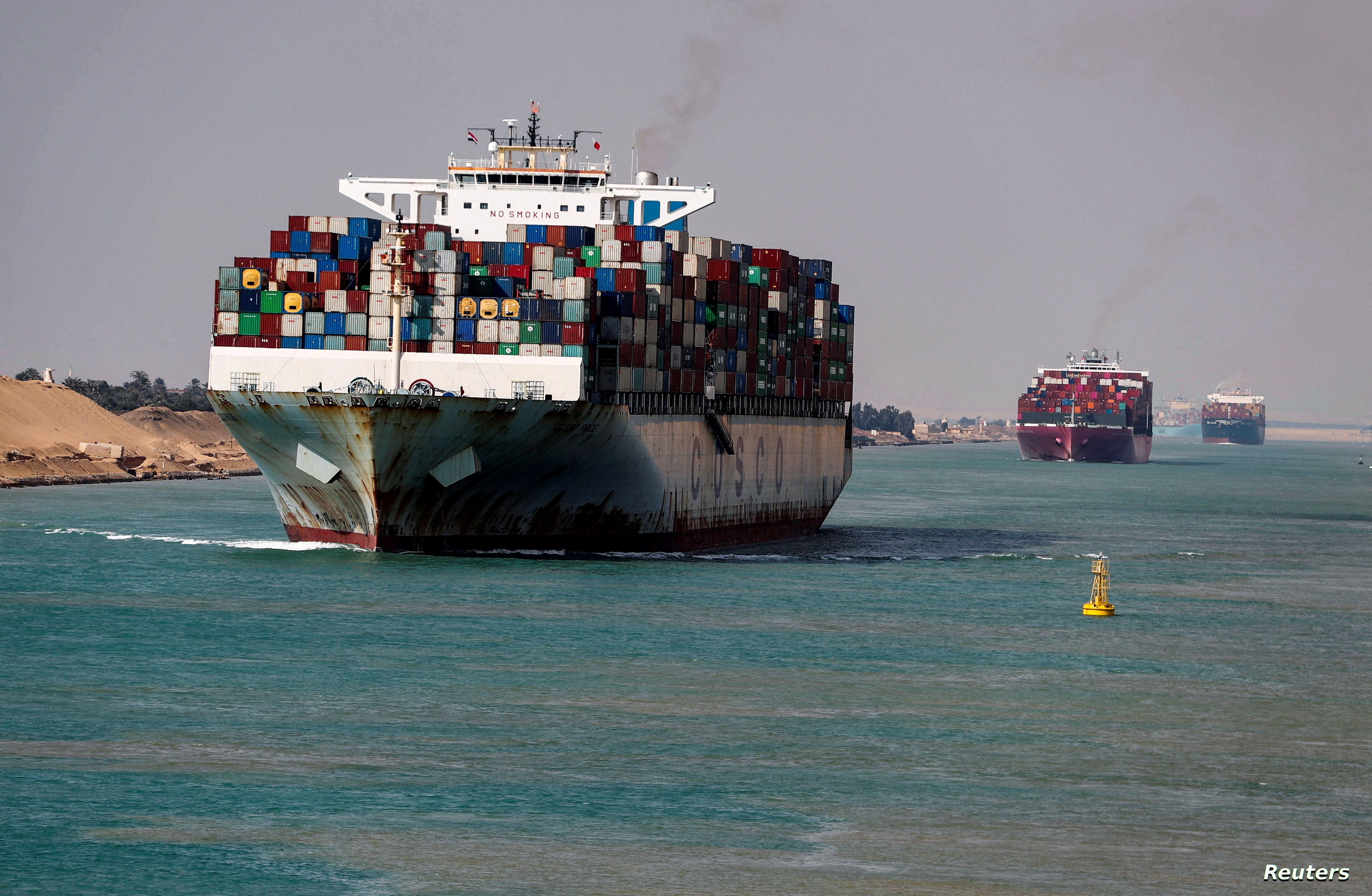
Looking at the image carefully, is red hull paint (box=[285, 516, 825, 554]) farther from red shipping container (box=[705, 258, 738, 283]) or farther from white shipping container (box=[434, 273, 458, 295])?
red shipping container (box=[705, 258, 738, 283])

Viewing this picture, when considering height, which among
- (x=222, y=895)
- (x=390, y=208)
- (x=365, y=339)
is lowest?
(x=222, y=895)

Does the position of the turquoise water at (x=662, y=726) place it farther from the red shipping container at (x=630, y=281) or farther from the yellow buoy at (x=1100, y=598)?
the red shipping container at (x=630, y=281)

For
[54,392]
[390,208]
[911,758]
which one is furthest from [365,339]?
[54,392]

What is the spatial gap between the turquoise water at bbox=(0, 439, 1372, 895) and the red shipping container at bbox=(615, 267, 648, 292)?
349 inches

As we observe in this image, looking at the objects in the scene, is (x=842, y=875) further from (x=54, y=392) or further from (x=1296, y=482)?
(x=1296, y=482)

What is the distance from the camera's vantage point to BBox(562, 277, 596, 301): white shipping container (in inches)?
2078

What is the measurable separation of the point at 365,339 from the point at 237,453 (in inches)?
3739

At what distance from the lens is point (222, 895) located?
800 inches

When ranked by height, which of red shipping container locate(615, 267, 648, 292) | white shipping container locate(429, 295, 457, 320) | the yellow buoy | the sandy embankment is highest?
red shipping container locate(615, 267, 648, 292)

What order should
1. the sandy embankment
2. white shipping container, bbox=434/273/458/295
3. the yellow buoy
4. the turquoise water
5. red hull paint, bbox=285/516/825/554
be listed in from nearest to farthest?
the turquoise water < the yellow buoy < white shipping container, bbox=434/273/458/295 < red hull paint, bbox=285/516/825/554 < the sandy embankment

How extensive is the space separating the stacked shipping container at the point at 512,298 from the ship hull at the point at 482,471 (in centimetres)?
221

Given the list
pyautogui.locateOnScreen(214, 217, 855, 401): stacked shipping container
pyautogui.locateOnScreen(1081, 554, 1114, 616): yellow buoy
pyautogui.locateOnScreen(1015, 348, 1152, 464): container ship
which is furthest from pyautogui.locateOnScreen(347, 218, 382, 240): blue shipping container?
pyautogui.locateOnScreen(1015, 348, 1152, 464): container ship

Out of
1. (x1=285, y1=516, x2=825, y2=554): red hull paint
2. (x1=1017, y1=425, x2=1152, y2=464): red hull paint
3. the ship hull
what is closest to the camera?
the ship hull

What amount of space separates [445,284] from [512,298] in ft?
6.83
